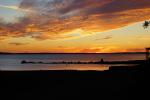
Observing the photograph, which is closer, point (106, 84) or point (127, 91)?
point (127, 91)

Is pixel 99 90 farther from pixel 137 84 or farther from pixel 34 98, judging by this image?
pixel 34 98

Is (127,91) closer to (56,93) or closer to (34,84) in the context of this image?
(56,93)

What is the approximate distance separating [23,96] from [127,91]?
4899 mm

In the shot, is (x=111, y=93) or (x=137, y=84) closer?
(x=111, y=93)

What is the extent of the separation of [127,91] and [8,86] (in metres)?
6.52

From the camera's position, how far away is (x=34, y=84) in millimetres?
20375

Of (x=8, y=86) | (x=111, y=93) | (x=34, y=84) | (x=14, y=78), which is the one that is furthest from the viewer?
(x=14, y=78)

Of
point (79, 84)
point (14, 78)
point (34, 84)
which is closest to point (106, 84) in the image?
point (79, 84)

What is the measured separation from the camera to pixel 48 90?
58.2 ft

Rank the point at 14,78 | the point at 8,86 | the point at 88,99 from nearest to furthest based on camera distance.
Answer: the point at 88,99, the point at 8,86, the point at 14,78

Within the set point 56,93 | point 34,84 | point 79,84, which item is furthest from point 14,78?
point 56,93

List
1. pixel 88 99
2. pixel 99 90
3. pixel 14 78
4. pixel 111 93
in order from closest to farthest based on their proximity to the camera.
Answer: pixel 88 99 → pixel 111 93 → pixel 99 90 → pixel 14 78

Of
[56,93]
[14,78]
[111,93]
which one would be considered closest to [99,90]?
[111,93]

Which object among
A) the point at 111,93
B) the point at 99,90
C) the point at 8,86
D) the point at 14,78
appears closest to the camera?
the point at 111,93
